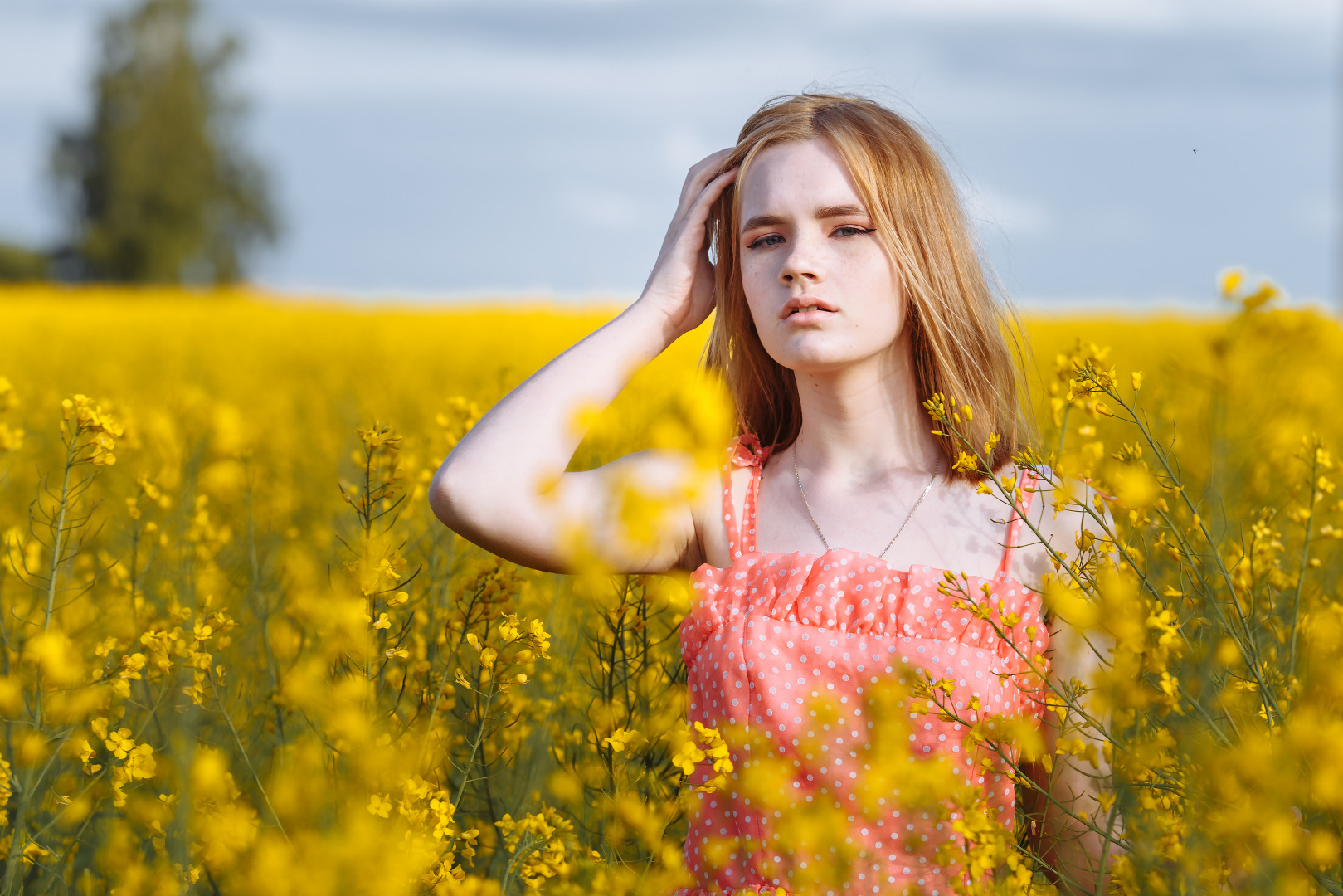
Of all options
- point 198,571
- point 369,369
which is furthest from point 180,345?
point 198,571

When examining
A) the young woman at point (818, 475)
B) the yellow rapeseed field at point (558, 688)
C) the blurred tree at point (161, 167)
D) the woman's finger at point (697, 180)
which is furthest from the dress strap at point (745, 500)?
the blurred tree at point (161, 167)

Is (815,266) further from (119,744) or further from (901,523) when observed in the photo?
(119,744)

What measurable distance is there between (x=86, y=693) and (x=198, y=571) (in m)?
0.64

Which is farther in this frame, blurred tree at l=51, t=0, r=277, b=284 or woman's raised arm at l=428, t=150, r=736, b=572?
blurred tree at l=51, t=0, r=277, b=284

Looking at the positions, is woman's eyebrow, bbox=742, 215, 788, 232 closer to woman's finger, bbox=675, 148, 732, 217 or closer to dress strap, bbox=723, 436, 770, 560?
woman's finger, bbox=675, 148, 732, 217

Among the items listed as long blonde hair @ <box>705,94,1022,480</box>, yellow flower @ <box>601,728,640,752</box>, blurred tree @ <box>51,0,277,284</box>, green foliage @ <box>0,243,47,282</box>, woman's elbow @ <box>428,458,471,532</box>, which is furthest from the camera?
green foliage @ <box>0,243,47,282</box>

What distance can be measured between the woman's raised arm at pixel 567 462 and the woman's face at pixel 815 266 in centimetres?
14

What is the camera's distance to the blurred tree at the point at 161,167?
82.6 feet

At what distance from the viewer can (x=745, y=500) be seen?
4.92ft

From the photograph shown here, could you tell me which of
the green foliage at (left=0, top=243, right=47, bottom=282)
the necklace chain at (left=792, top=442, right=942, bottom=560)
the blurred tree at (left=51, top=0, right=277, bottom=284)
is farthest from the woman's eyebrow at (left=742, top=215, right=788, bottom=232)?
the green foliage at (left=0, top=243, right=47, bottom=282)

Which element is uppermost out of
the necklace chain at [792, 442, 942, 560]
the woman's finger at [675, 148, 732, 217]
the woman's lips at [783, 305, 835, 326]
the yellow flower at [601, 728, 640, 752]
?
the woman's finger at [675, 148, 732, 217]

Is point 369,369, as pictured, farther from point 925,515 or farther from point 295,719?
point 925,515

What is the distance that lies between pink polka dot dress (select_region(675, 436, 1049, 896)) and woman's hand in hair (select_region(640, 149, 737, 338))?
1.31ft

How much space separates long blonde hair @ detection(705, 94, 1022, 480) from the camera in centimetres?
143
